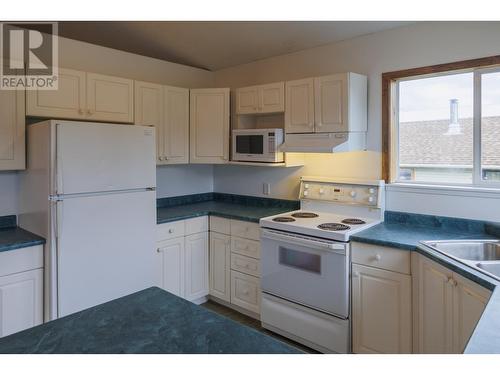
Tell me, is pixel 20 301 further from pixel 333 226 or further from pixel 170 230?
pixel 333 226

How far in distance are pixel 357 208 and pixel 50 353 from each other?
2.47 m

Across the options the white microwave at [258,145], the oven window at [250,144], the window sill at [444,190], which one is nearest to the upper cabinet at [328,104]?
the white microwave at [258,145]

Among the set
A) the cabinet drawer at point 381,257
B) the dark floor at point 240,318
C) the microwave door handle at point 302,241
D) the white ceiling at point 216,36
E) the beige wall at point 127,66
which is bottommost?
the dark floor at point 240,318

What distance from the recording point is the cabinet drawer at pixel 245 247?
10.2 feet

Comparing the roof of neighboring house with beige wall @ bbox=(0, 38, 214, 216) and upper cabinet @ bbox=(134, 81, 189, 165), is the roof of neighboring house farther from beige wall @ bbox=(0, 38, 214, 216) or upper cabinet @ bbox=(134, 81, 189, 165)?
beige wall @ bbox=(0, 38, 214, 216)

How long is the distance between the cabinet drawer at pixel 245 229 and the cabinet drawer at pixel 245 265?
19 cm

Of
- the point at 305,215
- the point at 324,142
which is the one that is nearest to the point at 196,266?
the point at 305,215

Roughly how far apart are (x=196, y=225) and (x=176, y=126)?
971mm

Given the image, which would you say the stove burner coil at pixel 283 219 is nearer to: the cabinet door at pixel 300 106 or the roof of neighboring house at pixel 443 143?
the cabinet door at pixel 300 106

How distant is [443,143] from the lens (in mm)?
2719

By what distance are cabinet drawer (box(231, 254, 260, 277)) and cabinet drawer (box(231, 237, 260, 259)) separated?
0.12ft

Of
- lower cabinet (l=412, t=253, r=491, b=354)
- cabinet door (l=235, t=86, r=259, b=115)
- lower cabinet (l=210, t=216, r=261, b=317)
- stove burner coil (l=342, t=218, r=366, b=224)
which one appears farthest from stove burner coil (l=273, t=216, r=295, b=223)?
cabinet door (l=235, t=86, r=259, b=115)
